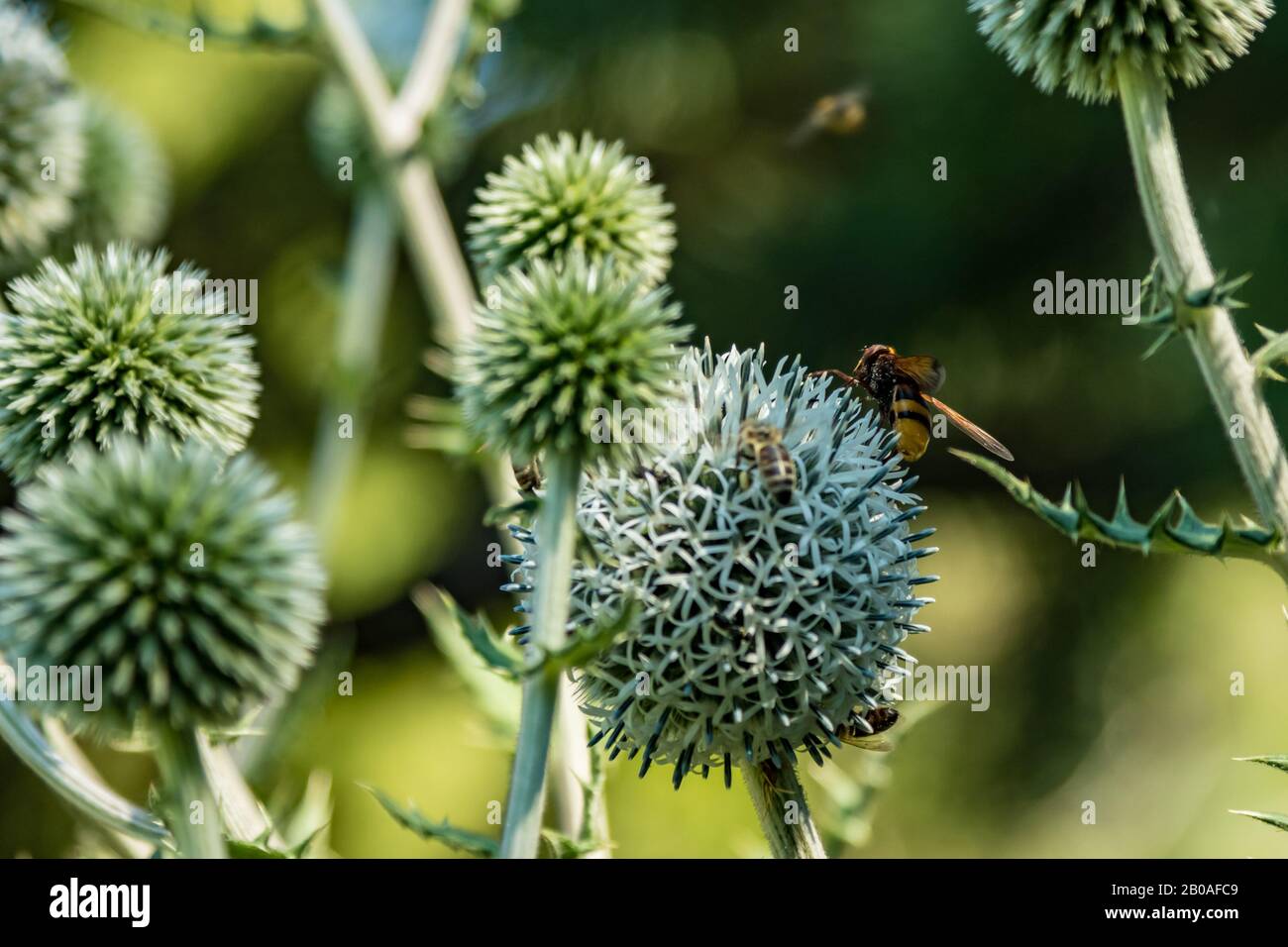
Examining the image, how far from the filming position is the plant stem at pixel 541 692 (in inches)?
65.3

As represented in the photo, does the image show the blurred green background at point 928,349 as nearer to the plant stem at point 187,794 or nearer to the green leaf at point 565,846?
the green leaf at point 565,846

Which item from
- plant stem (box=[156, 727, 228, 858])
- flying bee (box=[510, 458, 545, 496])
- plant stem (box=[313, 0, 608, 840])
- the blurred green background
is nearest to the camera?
plant stem (box=[156, 727, 228, 858])

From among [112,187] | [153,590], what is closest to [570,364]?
[153,590]

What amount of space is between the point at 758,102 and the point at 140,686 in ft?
19.1

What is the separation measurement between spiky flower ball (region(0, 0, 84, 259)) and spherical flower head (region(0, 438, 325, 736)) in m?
1.68

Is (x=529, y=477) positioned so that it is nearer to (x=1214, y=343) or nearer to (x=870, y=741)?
(x=870, y=741)

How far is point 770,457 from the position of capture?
200 centimetres

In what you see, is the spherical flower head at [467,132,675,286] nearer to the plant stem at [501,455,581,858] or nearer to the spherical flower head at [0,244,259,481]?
the spherical flower head at [0,244,259,481]

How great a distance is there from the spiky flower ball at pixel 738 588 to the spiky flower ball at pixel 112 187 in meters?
2.22

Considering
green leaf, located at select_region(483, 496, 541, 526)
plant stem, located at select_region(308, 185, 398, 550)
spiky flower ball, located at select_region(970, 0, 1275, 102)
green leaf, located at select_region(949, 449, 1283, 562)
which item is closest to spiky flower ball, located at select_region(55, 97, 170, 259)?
plant stem, located at select_region(308, 185, 398, 550)

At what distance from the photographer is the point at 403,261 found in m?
6.72

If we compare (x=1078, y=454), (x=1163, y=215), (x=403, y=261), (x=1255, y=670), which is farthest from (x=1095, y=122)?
(x=1163, y=215)

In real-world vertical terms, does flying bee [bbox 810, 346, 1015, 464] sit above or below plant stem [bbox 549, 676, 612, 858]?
above

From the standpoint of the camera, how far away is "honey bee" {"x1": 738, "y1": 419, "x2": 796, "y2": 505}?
1.99 meters
